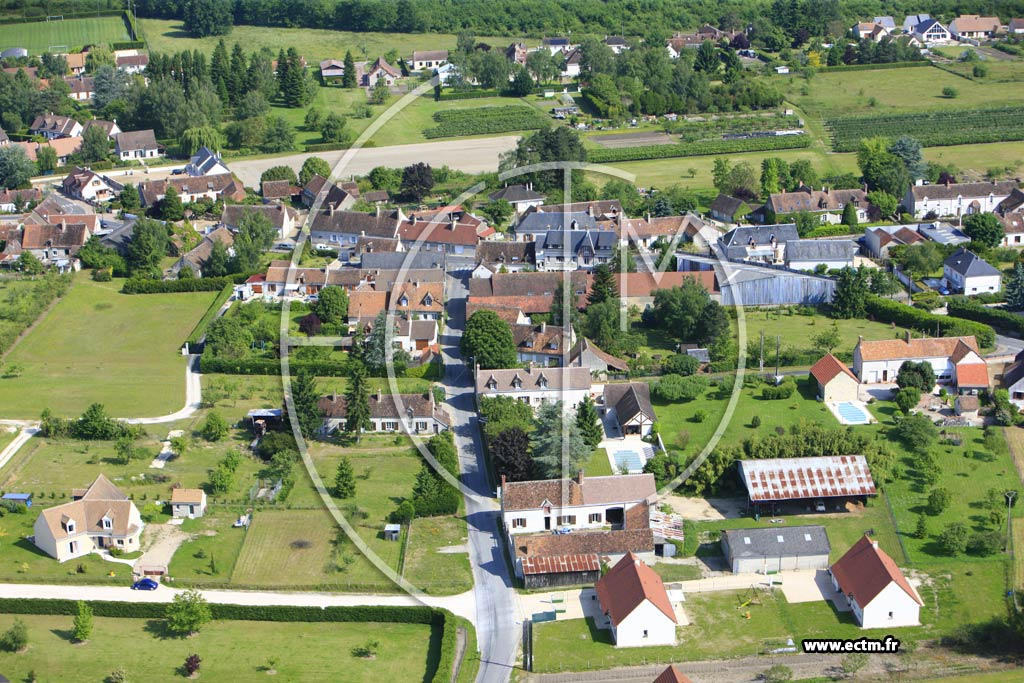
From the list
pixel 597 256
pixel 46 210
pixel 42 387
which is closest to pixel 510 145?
pixel 597 256

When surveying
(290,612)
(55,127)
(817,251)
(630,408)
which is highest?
(290,612)

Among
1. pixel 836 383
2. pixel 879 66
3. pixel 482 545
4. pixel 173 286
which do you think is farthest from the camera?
pixel 879 66

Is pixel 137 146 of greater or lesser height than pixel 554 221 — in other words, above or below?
below

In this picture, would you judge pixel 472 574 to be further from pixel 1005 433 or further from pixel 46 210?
pixel 46 210

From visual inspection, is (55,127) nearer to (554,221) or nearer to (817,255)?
(554,221)

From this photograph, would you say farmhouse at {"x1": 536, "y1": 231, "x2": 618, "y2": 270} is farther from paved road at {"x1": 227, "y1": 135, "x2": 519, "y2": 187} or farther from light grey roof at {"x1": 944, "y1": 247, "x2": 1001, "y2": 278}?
paved road at {"x1": 227, "y1": 135, "x2": 519, "y2": 187}

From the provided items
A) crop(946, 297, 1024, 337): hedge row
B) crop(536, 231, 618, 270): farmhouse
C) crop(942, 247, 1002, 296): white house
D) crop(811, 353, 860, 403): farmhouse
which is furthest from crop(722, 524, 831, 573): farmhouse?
crop(536, 231, 618, 270): farmhouse

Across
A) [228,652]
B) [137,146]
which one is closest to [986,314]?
[228,652]

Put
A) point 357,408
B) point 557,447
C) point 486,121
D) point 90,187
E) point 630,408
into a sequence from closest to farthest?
point 557,447 < point 357,408 < point 630,408 < point 90,187 < point 486,121
